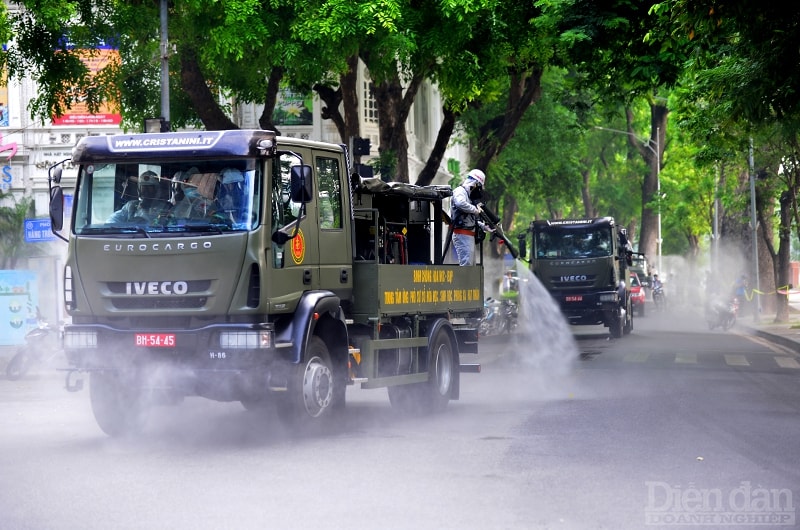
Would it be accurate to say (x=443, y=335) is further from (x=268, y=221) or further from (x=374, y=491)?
(x=374, y=491)

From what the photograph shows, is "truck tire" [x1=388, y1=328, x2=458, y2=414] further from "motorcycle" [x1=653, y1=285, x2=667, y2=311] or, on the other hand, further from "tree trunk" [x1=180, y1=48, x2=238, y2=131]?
"motorcycle" [x1=653, y1=285, x2=667, y2=311]

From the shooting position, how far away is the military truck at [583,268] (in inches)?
1169

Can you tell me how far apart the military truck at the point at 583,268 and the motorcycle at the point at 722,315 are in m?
5.53

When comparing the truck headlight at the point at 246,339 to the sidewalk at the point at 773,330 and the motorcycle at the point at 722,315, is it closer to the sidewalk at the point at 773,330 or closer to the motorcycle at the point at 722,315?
the sidewalk at the point at 773,330

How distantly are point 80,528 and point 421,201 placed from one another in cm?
771

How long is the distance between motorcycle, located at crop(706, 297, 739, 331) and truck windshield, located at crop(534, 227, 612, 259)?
6.91m

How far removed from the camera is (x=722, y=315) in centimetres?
3541

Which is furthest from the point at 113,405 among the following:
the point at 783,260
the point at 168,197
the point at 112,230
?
the point at 783,260

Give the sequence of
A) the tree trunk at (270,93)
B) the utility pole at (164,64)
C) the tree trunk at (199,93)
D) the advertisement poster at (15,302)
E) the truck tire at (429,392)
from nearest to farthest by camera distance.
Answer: the truck tire at (429,392)
the utility pole at (164,64)
the tree trunk at (199,93)
the tree trunk at (270,93)
the advertisement poster at (15,302)

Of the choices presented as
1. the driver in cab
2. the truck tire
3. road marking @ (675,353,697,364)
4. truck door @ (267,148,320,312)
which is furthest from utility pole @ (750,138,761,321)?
the driver in cab

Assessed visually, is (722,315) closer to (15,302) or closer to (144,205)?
(15,302)

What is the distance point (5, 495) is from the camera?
8148 mm

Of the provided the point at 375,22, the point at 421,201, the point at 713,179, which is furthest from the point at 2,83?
the point at 713,179

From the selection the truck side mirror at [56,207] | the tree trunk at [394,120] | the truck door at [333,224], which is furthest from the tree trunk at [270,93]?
the truck side mirror at [56,207]
